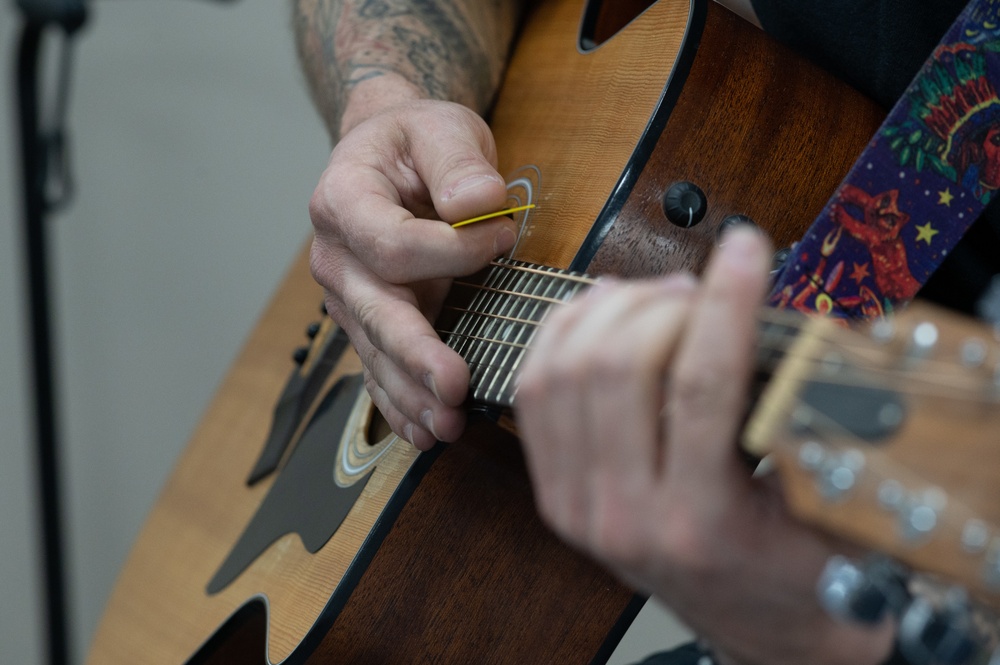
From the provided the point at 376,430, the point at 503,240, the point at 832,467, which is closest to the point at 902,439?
the point at 832,467

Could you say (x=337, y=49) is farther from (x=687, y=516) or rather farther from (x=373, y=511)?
(x=687, y=516)

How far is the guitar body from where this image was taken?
2.10 feet

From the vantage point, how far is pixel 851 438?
39cm

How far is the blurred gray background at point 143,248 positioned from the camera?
190 cm

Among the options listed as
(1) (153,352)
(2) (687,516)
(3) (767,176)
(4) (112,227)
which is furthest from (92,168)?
(2) (687,516)

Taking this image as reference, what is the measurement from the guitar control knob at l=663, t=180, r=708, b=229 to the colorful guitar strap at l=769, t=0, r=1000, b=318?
0.08m

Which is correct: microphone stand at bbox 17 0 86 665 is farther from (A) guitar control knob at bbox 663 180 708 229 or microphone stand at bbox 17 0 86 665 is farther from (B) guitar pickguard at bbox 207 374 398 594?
(A) guitar control knob at bbox 663 180 708 229

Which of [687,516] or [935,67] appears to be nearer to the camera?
[687,516]

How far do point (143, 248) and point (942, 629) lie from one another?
1.93m

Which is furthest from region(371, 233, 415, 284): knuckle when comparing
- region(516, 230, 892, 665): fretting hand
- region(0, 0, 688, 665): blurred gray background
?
region(0, 0, 688, 665): blurred gray background

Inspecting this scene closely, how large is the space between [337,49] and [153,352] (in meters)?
1.28

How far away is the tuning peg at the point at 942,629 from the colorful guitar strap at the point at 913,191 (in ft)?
0.73

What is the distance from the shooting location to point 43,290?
139 centimetres

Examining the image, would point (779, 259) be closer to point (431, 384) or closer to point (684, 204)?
point (684, 204)
